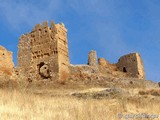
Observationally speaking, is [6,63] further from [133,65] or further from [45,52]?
[133,65]

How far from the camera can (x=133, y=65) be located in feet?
135

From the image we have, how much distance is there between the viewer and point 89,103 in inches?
408

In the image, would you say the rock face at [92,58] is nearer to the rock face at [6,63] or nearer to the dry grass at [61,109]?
the rock face at [6,63]

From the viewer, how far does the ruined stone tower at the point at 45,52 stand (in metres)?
24.4

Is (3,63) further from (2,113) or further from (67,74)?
(2,113)

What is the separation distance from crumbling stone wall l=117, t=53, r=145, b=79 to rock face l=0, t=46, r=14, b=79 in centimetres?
1963

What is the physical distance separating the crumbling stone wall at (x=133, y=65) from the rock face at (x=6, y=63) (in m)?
19.6

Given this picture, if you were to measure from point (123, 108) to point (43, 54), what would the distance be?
1534 cm

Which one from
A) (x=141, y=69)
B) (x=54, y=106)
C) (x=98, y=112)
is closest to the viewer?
(x=98, y=112)

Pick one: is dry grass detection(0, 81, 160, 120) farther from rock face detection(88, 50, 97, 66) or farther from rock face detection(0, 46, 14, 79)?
rock face detection(88, 50, 97, 66)

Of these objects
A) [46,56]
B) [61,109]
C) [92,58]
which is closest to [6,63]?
[46,56]

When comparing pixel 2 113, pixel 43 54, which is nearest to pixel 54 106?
pixel 2 113

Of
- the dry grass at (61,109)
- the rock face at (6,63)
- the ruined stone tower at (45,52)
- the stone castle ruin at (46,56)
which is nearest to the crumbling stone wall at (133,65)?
the stone castle ruin at (46,56)

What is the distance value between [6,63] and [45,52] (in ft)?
9.78
